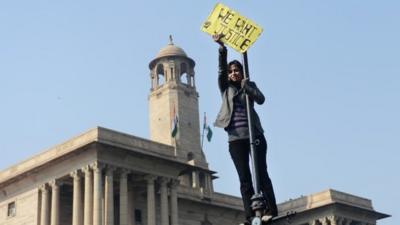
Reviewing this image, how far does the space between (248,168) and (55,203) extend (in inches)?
1914

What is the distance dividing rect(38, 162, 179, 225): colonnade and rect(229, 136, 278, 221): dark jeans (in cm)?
4501

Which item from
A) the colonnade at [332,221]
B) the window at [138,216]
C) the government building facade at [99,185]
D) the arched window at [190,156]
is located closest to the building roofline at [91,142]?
the government building facade at [99,185]

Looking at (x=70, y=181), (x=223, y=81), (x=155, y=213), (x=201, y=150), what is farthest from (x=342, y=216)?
(x=223, y=81)

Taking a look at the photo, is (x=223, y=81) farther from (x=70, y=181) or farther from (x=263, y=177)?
(x=70, y=181)

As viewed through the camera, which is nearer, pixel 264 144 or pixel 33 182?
pixel 264 144

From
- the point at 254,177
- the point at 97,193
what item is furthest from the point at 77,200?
the point at 254,177

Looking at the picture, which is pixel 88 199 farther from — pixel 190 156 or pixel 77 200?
pixel 190 156

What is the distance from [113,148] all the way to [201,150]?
90.0 ft

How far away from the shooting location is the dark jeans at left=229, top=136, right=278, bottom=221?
9320 mm

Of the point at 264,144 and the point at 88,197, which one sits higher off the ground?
the point at 88,197

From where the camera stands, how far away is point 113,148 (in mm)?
56812

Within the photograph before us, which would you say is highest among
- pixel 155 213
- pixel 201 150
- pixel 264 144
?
pixel 201 150

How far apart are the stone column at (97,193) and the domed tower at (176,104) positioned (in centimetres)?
2429

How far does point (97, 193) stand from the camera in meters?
54.7
